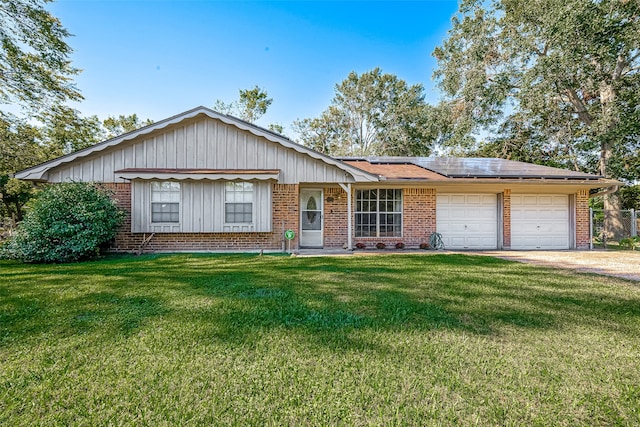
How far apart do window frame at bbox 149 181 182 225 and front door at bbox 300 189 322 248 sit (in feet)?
13.7

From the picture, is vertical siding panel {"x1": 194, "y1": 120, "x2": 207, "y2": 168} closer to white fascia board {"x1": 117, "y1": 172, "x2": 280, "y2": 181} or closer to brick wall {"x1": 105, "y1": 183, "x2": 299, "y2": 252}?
white fascia board {"x1": 117, "y1": 172, "x2": 280, "y2": 181}

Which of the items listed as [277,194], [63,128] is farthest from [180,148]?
[63,128]

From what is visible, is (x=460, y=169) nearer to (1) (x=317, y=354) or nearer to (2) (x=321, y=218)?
(2) (x=321, y=218)

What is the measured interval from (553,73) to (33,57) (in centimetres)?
2464

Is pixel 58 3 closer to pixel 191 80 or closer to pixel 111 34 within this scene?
pixel 111 34

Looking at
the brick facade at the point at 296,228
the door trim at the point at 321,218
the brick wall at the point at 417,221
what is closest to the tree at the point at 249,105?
the door trim at the point at 321,218

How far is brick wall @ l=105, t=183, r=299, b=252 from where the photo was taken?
9945mm

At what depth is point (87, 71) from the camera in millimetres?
16203

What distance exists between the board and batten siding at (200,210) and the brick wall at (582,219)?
11.7 metres

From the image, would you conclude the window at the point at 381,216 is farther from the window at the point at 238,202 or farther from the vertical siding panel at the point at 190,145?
the vertical siding panel at the point at 190,145

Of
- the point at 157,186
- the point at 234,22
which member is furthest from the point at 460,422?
the point at 234,22

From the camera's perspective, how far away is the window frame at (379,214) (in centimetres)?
Answer: 1138

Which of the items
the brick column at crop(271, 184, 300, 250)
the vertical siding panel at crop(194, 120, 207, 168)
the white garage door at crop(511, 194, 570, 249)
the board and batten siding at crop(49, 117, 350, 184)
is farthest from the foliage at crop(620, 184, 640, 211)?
the vertical siding panel at crop(194, 120, 207, 168)

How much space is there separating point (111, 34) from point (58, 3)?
4.26 meters
